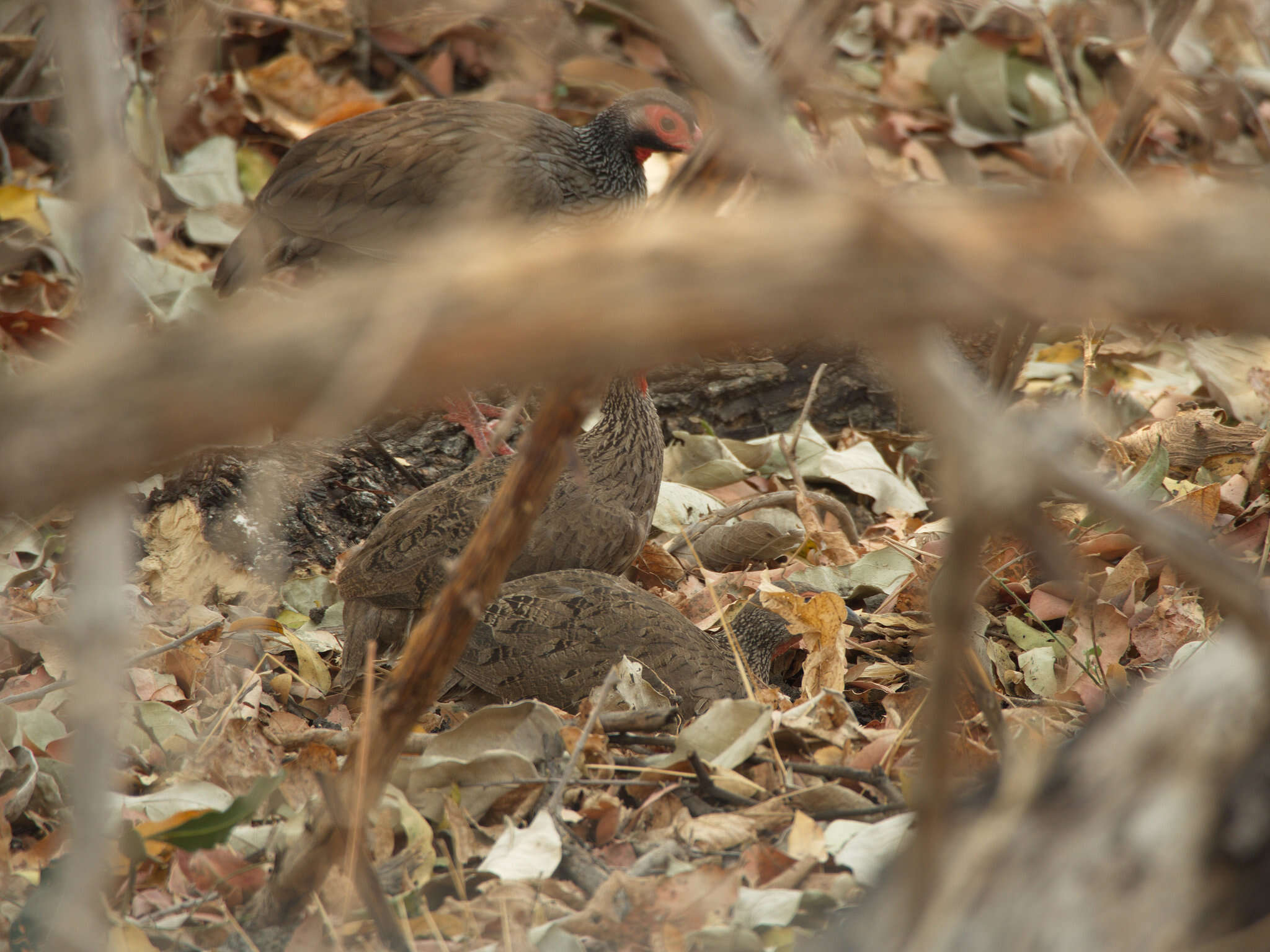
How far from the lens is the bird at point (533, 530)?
3.35 meters

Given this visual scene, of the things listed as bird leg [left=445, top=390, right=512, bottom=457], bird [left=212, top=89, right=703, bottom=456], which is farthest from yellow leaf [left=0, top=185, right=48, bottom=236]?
bird leg [left=445, top=390, right=512, bottom=457]

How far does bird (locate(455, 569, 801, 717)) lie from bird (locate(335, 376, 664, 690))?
0.94 ft

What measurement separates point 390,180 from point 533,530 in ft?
7.12

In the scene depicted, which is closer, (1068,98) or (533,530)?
(1068,98)

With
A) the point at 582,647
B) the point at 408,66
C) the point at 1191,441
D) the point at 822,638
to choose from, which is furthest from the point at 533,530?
the point at 408,66

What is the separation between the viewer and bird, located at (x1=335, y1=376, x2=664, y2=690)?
11.0ft

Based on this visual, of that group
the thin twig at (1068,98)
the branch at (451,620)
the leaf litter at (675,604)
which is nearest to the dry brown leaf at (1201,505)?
the leaf litter at (675,604)

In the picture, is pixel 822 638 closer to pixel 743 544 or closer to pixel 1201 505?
pixel 743 544

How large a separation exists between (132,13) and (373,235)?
5.49ft

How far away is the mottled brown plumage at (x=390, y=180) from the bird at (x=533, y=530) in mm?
1281

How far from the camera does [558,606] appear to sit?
10.1ft

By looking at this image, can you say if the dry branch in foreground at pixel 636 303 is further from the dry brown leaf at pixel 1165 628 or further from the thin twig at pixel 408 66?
the thin twig at pixel 408 66

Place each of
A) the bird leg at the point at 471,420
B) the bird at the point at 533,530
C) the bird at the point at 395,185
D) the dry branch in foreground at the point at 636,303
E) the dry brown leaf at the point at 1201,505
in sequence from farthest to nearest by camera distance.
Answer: the bird at the point at 395,185
the bird leg at the point at 471,420
the dry brown leaf at the point at 1201,505
the bird at the point at 533,530
the dry branch in foreground at the point at 636,303

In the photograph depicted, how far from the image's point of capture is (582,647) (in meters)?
3.00
